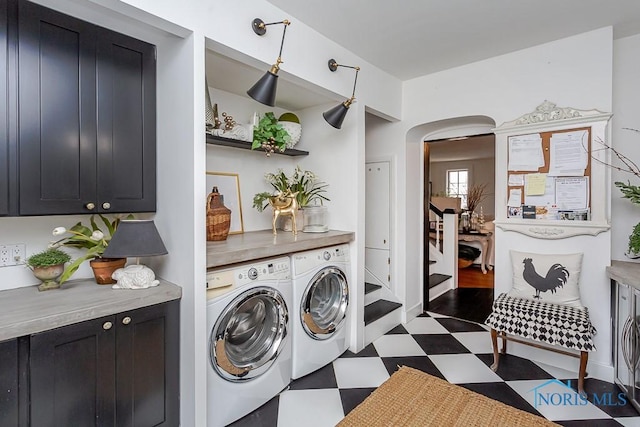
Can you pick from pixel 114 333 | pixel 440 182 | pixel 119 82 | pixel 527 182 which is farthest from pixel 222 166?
pixel 440 182

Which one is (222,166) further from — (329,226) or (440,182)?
(440,182)

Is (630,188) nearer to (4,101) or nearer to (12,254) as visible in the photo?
(4,101)

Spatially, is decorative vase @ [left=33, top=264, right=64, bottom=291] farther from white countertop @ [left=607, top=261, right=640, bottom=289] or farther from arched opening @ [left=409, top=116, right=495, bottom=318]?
white countertop @ [left=607, top=261, right=640, bottom=289]

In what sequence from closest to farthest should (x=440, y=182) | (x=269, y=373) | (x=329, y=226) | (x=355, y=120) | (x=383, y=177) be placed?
(x=269, y=373), (x=355, y=120), (x=329, y=226), (x=383, y=177), (x=440, y=182)

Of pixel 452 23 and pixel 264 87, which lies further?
pixel 452 23

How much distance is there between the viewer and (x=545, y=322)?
7.38 ft

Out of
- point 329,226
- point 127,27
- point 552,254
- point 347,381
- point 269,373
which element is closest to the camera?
point 127,27

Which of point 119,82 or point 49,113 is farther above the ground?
point 119,82

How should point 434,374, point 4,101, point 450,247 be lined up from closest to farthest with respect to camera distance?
point 4,101 < point 434,374 < point 450,247

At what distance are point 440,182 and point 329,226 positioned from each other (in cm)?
653

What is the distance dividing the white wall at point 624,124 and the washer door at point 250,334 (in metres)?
2.67

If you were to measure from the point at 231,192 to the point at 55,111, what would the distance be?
4.49 feet

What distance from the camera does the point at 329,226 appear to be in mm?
3004

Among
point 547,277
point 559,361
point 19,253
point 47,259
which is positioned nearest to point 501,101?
point 547,277
